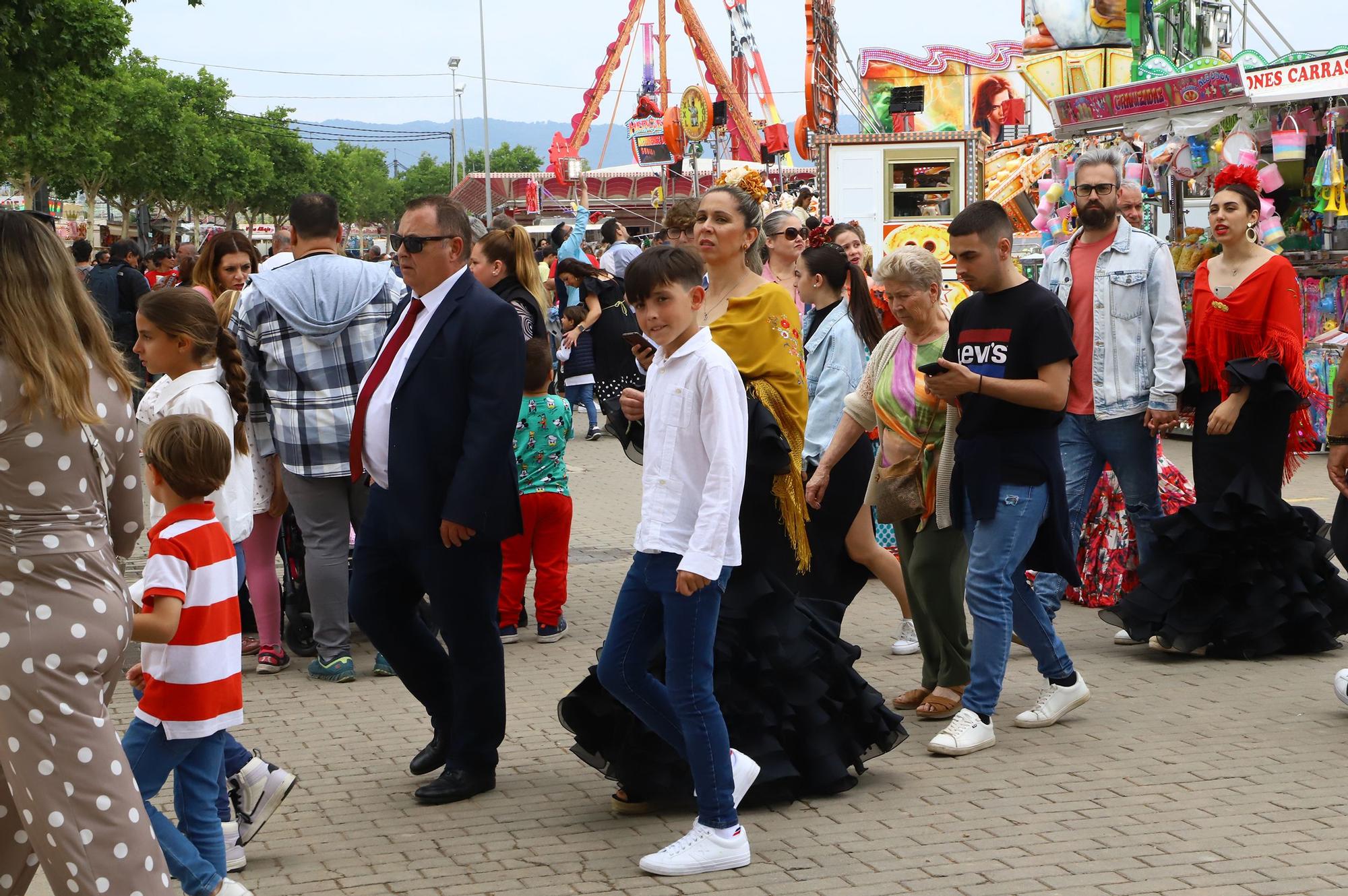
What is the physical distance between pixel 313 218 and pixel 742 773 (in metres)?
3.55

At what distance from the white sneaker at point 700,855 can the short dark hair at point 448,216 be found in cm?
210

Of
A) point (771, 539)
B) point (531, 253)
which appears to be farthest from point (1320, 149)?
point (771, 539)

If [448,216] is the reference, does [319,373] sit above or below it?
below

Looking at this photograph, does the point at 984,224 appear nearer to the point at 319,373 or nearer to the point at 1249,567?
the point at 1249,567

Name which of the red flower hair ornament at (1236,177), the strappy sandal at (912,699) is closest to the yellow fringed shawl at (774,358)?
the strappy sandal at (912,699)

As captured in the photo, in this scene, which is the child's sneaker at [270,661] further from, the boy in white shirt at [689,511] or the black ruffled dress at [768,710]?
the boy in white shirt at [689,511]

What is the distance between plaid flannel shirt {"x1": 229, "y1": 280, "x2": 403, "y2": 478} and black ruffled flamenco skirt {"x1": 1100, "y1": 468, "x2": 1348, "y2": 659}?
12.2ft

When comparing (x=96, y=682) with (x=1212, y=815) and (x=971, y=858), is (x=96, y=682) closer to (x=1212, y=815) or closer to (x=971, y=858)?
(x=971, y=858)

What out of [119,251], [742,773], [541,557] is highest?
[119,251]

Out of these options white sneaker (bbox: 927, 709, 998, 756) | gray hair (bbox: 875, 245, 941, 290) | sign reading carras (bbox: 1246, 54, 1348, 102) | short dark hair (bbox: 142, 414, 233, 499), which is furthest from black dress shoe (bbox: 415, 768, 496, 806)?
sign reading carras (bbox: 1246, 54, 1348, 102)

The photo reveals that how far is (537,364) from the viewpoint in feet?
24.9

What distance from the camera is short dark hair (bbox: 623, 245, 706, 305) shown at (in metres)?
4.24

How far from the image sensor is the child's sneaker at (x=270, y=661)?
701cm

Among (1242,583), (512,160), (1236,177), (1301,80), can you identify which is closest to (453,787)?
(1242,583)
